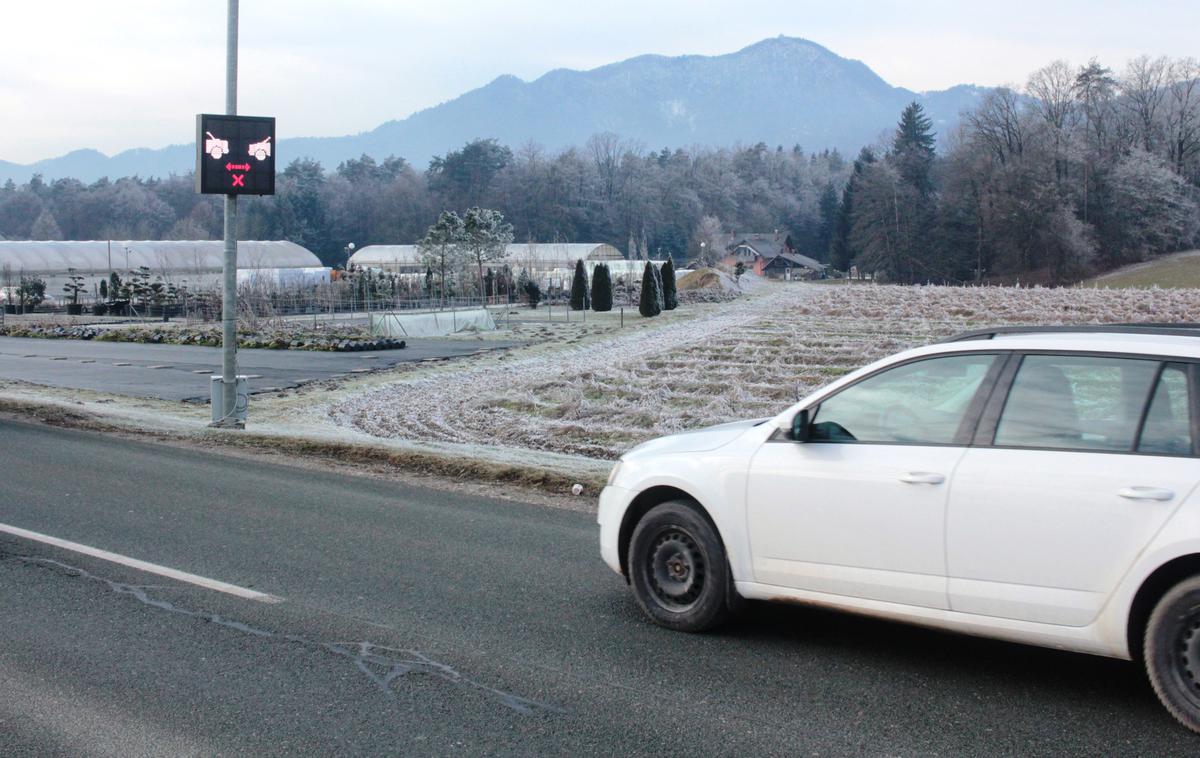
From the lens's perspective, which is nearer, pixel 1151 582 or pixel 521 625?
pixel 1151 582

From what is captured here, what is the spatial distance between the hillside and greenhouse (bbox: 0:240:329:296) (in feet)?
187

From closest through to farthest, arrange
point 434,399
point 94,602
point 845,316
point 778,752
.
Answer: point 778,752, point 94,602, point 434,399, point 845,316

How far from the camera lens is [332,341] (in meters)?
36.8

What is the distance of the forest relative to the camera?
91.6 metres

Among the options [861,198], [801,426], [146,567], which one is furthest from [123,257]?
[801,426]

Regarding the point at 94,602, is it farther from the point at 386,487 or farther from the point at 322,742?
the point at 386,487

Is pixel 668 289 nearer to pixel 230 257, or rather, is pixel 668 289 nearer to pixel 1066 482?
pixel 230 257

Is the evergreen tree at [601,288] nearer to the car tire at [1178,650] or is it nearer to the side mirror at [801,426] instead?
the side mirror at [801,426]

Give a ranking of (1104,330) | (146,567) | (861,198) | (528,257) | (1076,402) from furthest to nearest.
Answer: (861,198) < (528,257) < (146,567) < (1104,330) < (1076,402)

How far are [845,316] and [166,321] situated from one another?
3302 centimetres

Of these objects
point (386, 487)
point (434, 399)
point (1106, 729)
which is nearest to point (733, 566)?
point (1106, 729)

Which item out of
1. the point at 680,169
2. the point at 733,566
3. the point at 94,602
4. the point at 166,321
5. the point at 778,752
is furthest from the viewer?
the point at 680,169

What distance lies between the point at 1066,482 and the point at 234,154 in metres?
13.3

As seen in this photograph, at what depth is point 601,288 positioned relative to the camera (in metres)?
58.7
